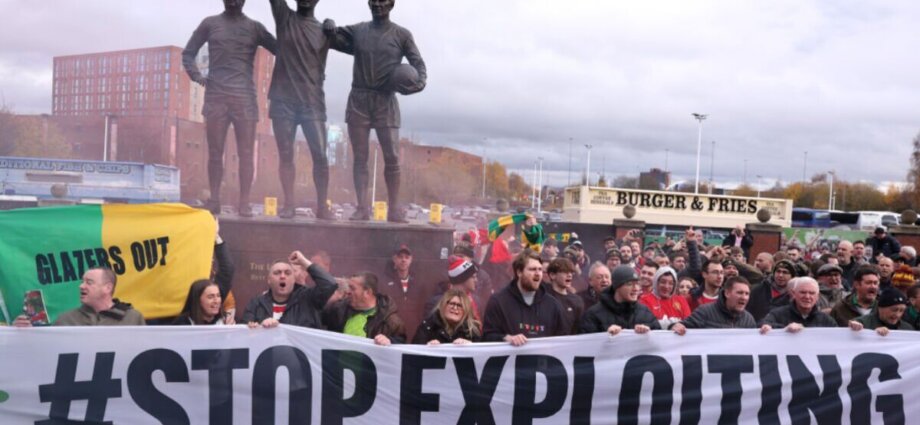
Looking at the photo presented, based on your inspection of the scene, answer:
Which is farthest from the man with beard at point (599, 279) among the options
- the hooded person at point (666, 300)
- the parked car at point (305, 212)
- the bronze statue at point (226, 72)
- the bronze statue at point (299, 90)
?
the bronze statue at point (226, 72)

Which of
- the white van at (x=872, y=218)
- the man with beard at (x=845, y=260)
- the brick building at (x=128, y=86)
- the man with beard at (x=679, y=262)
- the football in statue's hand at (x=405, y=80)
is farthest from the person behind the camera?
the white van at (x=872, y=218)

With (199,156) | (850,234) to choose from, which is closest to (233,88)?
(199,156)

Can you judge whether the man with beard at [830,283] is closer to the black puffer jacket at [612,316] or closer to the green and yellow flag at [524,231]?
the black puffer jacket at [612,316]

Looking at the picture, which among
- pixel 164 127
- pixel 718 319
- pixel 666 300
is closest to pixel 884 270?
pixel 666 300

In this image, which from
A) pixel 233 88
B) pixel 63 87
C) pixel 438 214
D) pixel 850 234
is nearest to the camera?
pixel 233 88

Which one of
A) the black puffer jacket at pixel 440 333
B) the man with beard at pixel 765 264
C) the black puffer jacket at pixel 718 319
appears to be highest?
the man with beard at pixel 765 264

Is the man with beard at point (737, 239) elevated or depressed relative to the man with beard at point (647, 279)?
elevated

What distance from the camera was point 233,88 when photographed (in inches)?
315

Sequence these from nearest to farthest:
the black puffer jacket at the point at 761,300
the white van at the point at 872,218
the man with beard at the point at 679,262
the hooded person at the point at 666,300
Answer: the hooded person at the point at 666,300
the black puffer jacket at the point at 761,300
the man with beard at the point at 679,262
the white van at the point at 872,218

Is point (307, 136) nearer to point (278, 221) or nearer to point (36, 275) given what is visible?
point (278, 221)

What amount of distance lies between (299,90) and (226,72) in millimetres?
706

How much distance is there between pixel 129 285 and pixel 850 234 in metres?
20.6

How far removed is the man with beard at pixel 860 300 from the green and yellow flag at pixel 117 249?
435 centimetres

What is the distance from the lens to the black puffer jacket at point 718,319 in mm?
5211
